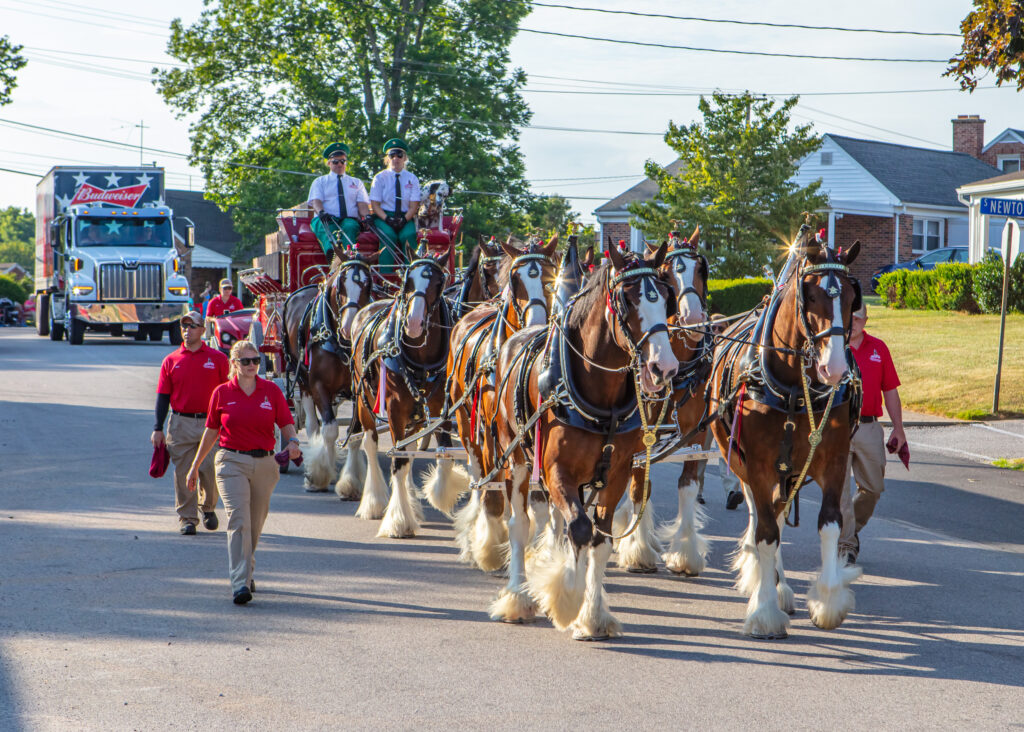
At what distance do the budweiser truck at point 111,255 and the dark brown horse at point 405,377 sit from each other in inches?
846

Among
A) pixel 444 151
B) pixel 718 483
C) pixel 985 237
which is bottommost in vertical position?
pixel 718 483

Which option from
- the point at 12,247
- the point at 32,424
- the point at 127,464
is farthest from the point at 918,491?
the point at 12,247

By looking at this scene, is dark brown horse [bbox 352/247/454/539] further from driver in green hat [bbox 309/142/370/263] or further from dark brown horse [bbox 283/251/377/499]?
driver in green hat [bbox 309/142/370/263]

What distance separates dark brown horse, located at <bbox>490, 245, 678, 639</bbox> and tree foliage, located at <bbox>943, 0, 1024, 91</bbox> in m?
7.88

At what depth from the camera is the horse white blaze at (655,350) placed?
5.62 m

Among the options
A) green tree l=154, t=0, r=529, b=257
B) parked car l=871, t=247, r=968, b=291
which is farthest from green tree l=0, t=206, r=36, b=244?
parked car l=871, t=247, r=968, b=291

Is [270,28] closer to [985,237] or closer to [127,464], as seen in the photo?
[985,237]

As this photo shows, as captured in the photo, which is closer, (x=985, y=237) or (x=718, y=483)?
(x=718, y=483)

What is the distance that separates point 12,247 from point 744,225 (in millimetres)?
146365

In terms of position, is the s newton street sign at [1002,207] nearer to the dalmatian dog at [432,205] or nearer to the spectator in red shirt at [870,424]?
the spectator in red shirt at [870,424]

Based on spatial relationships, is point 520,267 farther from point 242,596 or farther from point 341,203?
point 341,203

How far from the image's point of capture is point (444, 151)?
3909cm

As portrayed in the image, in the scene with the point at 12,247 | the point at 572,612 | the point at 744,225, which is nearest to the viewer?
the point at 572,612

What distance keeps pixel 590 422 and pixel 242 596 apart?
8.29ft
